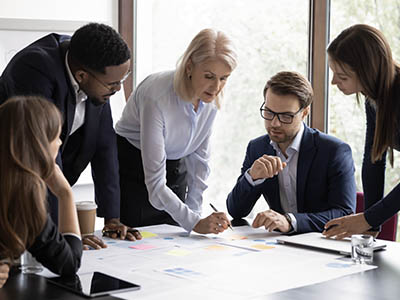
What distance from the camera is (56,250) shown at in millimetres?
1526

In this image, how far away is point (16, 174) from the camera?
141cm

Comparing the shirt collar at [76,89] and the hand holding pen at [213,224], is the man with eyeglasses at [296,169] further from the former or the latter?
the shirt collar at [76,89]

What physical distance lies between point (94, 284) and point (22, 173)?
13.2 inches

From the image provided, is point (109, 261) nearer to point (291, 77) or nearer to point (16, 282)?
point (16, 282)

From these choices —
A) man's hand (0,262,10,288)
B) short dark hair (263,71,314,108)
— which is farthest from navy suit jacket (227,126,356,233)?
man's hand (0,262,10,288)

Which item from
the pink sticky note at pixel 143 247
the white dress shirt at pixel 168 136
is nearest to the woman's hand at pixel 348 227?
the white dress shirt at pixel 168 136

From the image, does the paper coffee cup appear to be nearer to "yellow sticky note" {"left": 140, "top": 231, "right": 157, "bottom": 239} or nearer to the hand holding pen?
"yellow sticky note" {"left": 140, "top": 231, "right": 157, "bottom": 239}

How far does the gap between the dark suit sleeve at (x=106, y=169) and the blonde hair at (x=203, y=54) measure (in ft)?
0.96

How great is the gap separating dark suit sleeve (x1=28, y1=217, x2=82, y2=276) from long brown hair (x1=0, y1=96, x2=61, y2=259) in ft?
0.12

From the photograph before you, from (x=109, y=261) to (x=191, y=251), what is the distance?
274 millimetres

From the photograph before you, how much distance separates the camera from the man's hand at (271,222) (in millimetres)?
2203

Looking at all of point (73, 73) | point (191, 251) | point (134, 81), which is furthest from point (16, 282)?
point (134, 81)

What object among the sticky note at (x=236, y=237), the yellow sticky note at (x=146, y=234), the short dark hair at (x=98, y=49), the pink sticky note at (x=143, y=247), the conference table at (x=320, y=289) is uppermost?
the short dark hair at (x=98, y=49)

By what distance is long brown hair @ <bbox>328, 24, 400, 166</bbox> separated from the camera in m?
2.03
